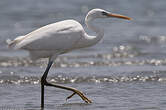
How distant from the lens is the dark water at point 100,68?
9.30 metres

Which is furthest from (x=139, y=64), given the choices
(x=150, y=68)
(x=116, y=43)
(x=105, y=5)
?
(x=105, y=5)

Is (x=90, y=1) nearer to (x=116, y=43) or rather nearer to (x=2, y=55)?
(x=116, y=43)

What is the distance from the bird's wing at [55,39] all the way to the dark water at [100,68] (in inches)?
38.8

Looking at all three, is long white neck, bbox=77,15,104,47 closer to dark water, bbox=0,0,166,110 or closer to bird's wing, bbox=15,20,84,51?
bird's wing, bbox=15,20,84,51

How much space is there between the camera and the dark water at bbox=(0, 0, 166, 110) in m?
9.30

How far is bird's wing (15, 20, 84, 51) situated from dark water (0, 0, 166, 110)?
99 cm

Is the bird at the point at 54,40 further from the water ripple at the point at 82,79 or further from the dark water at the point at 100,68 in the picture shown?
the water ripple at the point at 82,79

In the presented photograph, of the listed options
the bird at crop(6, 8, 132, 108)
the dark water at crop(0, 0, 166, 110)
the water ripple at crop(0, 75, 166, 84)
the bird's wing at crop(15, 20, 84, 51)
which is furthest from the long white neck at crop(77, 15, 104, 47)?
the water ripple at crop(0, 75, 166, 84)

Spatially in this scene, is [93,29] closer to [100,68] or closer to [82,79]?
Result: [82,79]

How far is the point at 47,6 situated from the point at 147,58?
489 inches

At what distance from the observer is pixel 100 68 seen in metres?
12.8

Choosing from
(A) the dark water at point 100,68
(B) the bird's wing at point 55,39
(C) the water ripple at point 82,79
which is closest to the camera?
(B) the bird's wing at point 55,39

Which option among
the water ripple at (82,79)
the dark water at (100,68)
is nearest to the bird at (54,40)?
the dark water at (100,68)

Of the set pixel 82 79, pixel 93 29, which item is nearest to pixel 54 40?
pixel 93 29
